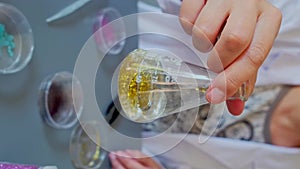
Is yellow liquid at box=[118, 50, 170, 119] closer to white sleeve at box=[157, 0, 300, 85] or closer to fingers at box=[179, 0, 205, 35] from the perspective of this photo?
fingers at box=[179, 0, 205, 35]

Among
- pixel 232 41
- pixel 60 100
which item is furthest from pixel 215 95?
pixel 60 100

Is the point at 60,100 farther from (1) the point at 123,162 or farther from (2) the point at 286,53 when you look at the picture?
(2) the point at 286,53

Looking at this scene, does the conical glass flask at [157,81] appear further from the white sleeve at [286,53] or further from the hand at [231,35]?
the white sleeve at [286,53]

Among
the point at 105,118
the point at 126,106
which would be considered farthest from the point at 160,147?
the point at 126,106

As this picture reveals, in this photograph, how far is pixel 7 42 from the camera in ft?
1.52

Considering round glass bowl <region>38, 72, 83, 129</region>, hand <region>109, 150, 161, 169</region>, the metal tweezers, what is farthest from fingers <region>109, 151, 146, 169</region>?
the metal tweezers

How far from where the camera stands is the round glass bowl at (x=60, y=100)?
0.51 m

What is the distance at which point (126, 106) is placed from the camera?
1.34 ft

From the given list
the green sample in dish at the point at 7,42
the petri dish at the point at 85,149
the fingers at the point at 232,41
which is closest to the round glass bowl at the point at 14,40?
the green sample in dish at the point at 7,42

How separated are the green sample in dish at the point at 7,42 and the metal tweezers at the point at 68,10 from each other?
0.21 ft

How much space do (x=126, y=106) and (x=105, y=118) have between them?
0.57ft

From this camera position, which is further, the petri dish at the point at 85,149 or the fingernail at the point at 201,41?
the petri dish at the point at 85,149

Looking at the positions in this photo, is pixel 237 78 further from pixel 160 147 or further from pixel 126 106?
pixel 160 147

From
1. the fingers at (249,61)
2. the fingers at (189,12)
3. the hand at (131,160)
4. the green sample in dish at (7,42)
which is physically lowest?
the hand at (131,160)
